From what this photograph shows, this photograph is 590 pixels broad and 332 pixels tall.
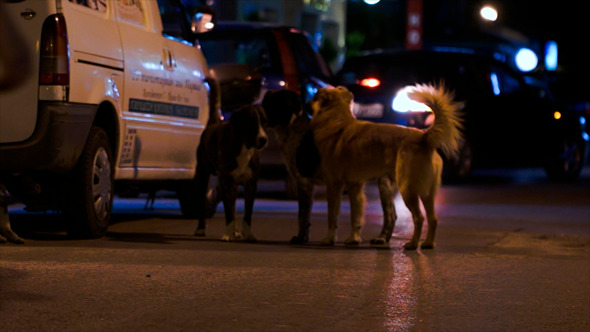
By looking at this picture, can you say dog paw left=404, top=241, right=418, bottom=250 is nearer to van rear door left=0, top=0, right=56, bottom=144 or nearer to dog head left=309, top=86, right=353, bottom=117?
dog head left=309, top=86, right=353, bottom=117

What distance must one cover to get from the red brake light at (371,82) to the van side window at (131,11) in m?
7.71

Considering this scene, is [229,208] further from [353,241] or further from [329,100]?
[329,100]

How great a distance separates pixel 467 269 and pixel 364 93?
32.1ft

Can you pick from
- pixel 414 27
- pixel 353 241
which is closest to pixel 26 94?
pixel 353 241

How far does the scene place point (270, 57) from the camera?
43.9 ft

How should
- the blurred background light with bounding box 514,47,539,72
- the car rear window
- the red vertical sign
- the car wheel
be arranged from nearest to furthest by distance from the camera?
the car rear window → the car wheel → the blurred background light with bounding box 514,47,539,72 → the red vertical sign

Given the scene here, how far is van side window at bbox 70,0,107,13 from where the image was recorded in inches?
349

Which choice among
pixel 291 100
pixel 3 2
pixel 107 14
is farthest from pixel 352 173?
pixel 3 2

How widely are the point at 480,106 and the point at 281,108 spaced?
9.16 metres

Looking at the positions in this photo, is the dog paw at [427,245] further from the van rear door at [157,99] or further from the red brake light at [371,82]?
the red brake light at [371,82]

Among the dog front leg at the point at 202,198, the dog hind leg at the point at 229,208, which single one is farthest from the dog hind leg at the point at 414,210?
the dog front leg at the point at 202,198

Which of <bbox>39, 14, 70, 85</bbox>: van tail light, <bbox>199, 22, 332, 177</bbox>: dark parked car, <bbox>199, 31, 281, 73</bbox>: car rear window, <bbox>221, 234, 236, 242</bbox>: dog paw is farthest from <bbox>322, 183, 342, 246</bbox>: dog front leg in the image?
<bbox>199, 31, 281, 73</bbox>: car rear window

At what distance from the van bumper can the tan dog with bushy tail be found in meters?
1.89

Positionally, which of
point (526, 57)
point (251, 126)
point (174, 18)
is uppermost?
point (526, 57)
